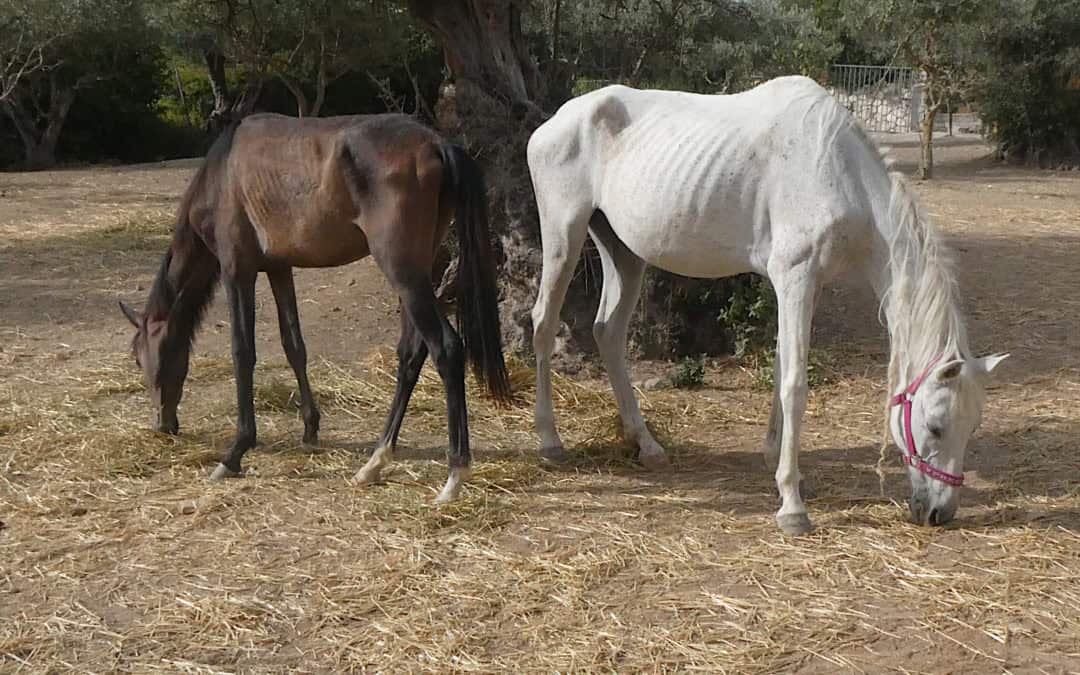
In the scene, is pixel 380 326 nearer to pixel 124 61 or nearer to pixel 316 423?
pixel 316 423

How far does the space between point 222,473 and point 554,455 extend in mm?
1584

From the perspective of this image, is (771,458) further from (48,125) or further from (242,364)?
(48,125)

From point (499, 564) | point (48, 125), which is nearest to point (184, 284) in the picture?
point (499, 564)

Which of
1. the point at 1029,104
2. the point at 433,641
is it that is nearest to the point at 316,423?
the point at 433,641

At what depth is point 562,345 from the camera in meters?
6.97

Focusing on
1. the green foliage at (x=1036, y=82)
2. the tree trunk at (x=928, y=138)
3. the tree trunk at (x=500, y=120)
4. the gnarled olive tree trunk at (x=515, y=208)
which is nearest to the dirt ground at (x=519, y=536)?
the gnarled olive tree trunk at (x=515, y=208)

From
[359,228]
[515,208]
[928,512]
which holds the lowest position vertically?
[928,512]

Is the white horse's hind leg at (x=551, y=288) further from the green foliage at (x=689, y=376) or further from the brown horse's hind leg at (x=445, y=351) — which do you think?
the green foliage at (x=689, y=376)

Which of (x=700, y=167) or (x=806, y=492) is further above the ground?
(x=700, y=167)

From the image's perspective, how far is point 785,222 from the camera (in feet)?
13.7

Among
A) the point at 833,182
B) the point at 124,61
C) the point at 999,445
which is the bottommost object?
the point at 999,445

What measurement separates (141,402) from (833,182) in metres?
4.12

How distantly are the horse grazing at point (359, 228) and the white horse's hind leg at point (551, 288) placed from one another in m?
0.58

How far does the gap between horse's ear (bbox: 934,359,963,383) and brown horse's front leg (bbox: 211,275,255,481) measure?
9.79 feet
